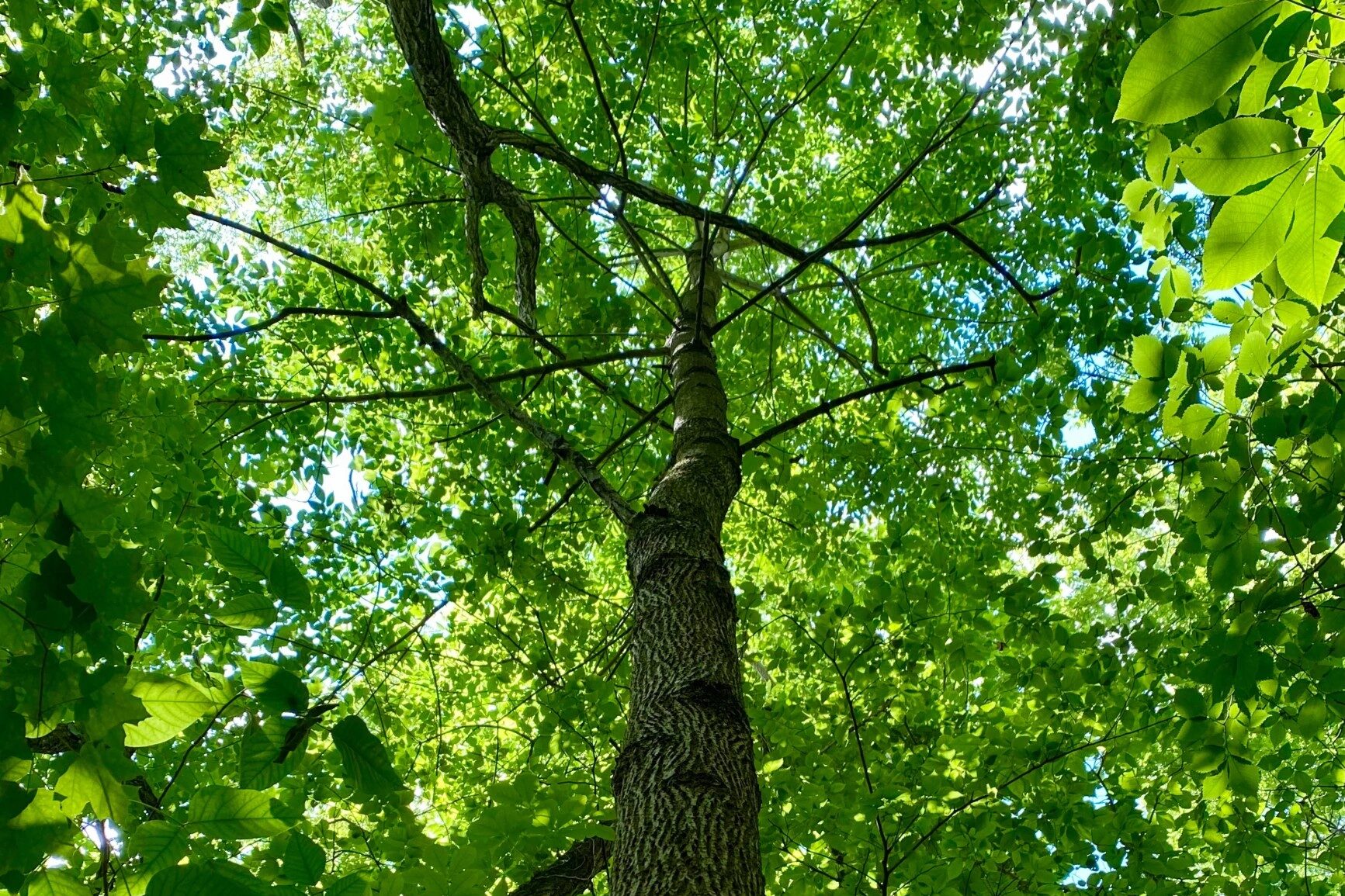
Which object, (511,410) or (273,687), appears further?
(511,410)

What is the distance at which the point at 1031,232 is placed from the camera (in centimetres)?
570

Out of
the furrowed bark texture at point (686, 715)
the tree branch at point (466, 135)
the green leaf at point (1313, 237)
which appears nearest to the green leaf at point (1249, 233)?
the green leaf at point (1313, 237)

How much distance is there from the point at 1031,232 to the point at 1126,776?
358cm

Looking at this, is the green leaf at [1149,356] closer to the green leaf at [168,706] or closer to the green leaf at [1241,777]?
the green leaf at [1241,777]

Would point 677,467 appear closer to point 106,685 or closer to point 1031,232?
point 106,685

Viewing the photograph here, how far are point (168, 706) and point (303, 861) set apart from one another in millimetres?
300

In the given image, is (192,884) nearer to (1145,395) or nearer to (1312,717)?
(1145,395)

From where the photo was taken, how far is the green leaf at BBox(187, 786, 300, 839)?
118cm

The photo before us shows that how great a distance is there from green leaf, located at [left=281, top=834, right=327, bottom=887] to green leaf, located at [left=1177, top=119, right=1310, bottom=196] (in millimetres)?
1434

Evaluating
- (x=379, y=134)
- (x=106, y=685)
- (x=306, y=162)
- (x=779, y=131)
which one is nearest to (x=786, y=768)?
(x=106, y=685)

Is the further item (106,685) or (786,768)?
(786,768)

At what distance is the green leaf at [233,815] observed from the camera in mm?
1179

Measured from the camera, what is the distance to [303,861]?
120cm

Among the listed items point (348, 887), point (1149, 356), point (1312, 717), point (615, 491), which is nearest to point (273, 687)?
point (348, 887)
